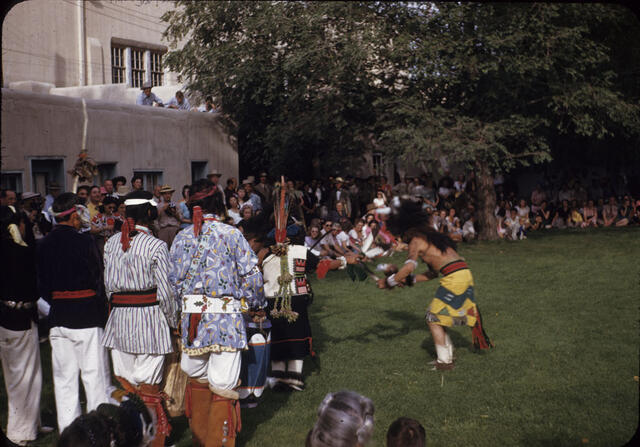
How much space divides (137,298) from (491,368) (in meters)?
4.16

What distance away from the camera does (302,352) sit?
670cm

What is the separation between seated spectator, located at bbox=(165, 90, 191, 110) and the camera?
18.5 meters

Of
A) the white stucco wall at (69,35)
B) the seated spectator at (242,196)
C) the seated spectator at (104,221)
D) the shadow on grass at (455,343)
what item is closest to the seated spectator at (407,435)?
the shadow on grass at (455,343)

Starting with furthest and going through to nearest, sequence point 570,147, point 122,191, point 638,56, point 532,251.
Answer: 1. point 570,147
2. point 638,56
3. point 532,251
4. point 122,191

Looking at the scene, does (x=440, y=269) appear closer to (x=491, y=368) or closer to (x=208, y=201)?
(x=491, y=368)

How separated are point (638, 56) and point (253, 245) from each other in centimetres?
1833

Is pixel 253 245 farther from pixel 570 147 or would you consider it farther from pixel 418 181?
pixel 570 147

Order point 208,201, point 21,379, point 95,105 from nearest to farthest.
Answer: point 208,201 < point 21,379 < point 95,105

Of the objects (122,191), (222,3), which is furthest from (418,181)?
(122,191)

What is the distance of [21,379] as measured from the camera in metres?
5.40

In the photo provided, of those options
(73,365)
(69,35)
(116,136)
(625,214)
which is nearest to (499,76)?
(625,214)

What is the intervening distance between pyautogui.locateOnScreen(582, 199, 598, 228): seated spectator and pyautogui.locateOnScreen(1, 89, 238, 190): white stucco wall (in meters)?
12.7

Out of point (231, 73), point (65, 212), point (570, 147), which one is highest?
point (231, 73)

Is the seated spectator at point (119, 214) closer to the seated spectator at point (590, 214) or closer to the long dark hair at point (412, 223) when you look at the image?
the long dark hair at point (412, 223)
